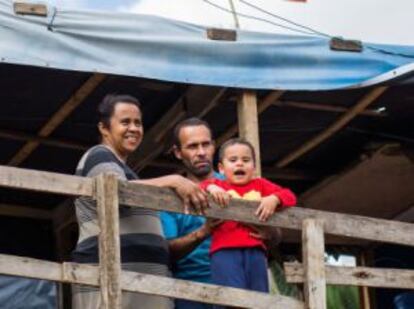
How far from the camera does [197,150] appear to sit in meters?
6.32

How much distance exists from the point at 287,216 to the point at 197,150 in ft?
1.85

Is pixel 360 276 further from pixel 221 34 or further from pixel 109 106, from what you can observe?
pixel 221 34

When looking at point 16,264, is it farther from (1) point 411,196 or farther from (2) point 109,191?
(1) point 411,196

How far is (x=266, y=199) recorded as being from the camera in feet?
20.2

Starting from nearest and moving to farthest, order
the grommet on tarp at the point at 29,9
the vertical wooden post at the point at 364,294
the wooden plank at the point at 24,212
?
the grommet on tarp at the point at 29,9
the wooden plank at the point at 24,212
the vertical wooden post at the point at 364,294

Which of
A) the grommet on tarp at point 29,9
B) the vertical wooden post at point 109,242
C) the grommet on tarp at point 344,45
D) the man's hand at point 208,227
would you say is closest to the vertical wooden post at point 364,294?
the grommet on tarp at point 344,45

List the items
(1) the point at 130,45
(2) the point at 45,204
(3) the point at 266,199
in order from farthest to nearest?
(2) the point at 45,204, (1) the point at 130,45, (3) the point at 266,199

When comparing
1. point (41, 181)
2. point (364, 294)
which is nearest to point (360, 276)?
point (41, 181)

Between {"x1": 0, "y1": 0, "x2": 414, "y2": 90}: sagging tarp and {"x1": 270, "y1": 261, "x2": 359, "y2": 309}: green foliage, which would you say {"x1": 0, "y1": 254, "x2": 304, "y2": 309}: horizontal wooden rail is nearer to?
{"x1": 0, "y1": 0, "x2": 414, "y2": 90}: sagging tarp

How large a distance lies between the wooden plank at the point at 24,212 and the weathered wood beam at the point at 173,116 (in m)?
1.22

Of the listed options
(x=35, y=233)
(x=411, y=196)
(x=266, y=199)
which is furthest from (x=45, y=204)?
(x=266, y=199)

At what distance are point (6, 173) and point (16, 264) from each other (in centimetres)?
42

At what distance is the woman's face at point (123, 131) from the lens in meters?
6.09

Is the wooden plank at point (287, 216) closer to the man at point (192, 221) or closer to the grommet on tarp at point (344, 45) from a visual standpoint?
the man at point (192, 221)
